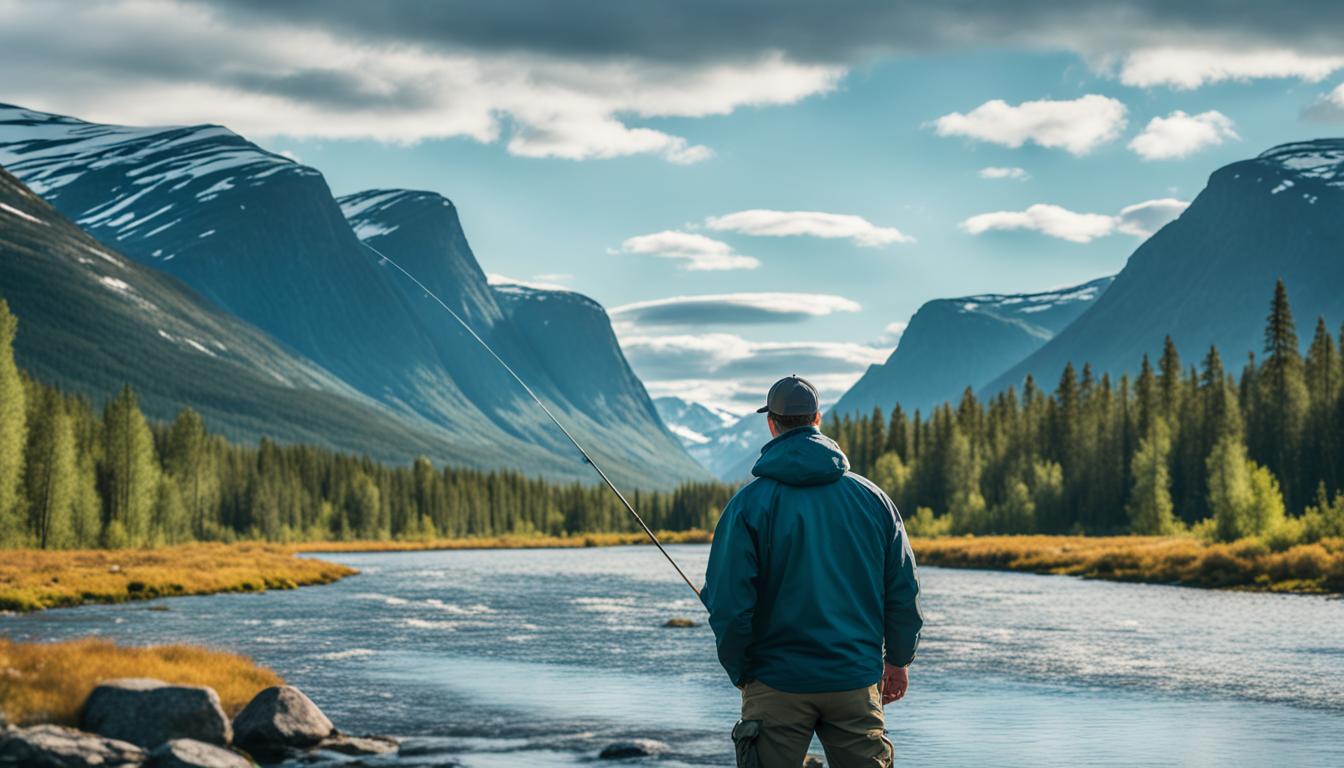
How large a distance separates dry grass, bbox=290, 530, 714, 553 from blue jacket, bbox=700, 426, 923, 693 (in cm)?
13673

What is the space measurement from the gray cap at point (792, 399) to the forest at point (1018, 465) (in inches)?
2508

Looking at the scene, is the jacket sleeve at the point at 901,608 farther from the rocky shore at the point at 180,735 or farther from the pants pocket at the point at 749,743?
the rocky shore at the point at 180,735

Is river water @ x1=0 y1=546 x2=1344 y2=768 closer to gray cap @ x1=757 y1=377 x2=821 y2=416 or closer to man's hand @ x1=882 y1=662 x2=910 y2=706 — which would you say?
man's hand @ x1=882 y1=662 x2=910 y2=706

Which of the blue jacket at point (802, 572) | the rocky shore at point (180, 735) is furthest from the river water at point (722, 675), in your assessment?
the blue jacket at point (802, 572)

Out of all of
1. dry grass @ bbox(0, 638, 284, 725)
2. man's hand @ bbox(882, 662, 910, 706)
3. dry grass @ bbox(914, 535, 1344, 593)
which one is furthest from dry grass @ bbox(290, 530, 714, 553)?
man's hand @ bbox(882, 662, 910, 706)

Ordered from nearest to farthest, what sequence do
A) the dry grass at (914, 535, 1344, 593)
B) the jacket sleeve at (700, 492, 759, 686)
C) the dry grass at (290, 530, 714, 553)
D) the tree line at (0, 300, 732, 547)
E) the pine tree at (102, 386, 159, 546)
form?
the jacket sleeve at (700, 492, 759, 686) < the dry grass at (914, 535, 1344, 593) < the tree line at (0, 300, 732, 547) < the pine tree at (102, 386, 159, 546) < the dry grass at (290, 530, 714, 553)

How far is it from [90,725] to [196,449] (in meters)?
114

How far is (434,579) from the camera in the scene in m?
78.3

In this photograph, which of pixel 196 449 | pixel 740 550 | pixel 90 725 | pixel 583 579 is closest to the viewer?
pixel 740 550

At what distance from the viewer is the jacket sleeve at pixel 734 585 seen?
7297mm

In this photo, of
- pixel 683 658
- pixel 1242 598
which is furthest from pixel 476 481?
pixel 683 658

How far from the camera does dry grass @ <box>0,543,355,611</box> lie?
170 feet

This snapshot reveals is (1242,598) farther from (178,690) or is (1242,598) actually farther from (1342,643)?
(178,690)

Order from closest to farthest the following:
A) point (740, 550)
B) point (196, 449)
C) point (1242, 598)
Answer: point (740, 550) → point (1242, 598) → point (196, 449)
